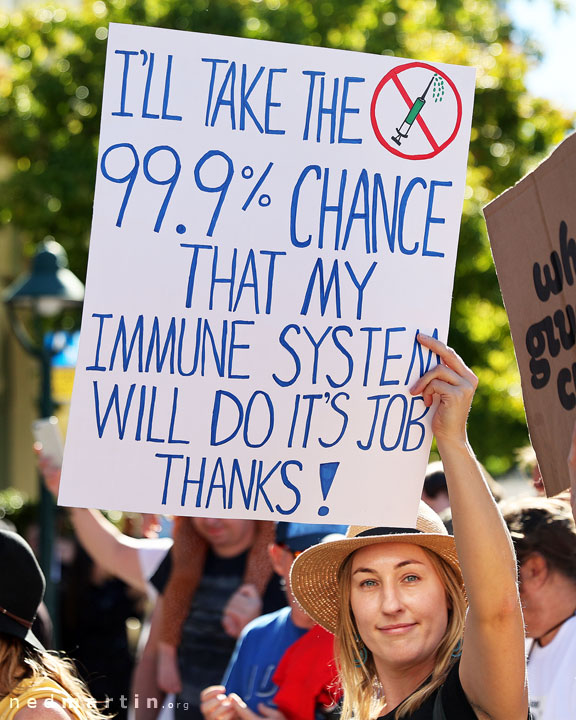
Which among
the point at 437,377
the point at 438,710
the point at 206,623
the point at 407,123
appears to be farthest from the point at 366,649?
the point at 206,623

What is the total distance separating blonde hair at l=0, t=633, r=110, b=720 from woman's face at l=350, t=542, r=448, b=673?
651 mm

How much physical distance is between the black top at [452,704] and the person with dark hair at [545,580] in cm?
122

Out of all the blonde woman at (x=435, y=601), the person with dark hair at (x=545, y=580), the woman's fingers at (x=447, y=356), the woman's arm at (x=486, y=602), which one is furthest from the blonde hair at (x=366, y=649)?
the person with dark hair at (x=545, y=580)

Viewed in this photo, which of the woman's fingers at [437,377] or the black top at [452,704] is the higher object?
the woman's fingers at [437,377]

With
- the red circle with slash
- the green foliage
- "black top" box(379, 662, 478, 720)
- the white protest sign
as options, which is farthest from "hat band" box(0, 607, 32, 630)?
the green foliage

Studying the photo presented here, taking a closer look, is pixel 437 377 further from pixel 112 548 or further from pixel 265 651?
pixel 112 548

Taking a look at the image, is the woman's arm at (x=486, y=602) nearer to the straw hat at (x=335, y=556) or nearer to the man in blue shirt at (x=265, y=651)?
the straw hat at (x=335, y=556)

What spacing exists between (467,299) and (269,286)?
34.1ft

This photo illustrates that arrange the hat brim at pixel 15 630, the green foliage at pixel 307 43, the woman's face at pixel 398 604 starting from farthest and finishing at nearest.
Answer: the green foliage at pixel 307 43, the hat brim at pixel 15 630, the woman's face at pixel 398 604

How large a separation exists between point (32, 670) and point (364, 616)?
30.5 inches

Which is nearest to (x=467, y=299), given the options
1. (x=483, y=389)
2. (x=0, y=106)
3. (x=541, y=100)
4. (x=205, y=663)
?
(x=483, y=389)

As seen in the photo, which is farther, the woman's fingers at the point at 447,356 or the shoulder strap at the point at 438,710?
the woman's fingers at the point at 447,356

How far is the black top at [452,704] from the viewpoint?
7.08 feet

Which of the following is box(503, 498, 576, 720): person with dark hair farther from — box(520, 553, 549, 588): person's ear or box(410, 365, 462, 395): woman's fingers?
box(410, 365, 462, 395): woman's fingers
